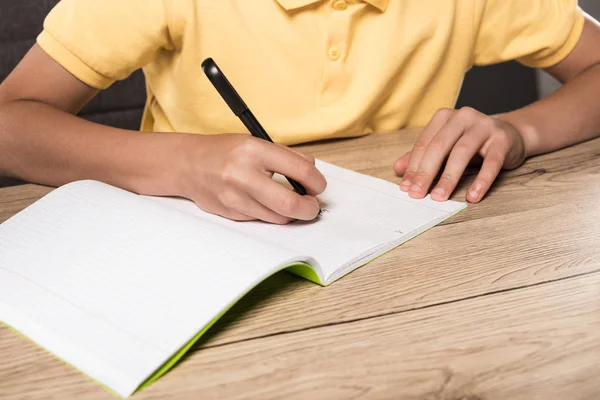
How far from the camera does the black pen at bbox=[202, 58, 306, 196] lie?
2.16 feet

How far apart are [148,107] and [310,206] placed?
0.55 m

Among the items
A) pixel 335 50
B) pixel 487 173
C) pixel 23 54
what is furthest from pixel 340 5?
pixel 23 54

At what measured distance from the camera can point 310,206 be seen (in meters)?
0.63

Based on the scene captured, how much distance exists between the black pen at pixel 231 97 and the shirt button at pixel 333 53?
0.27 m

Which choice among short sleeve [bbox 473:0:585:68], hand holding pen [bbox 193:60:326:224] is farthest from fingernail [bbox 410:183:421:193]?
short sleeve [bbox 473:0:585:68]

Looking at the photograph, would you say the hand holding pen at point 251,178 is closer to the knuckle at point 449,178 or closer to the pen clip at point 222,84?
the pen clip at point 222,84

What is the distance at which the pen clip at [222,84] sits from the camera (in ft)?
2.16

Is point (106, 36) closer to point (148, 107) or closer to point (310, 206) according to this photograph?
point (148, 107)

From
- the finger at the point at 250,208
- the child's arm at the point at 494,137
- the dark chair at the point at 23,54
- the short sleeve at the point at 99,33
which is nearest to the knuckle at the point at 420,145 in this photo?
the child's arm at the point at 494,137

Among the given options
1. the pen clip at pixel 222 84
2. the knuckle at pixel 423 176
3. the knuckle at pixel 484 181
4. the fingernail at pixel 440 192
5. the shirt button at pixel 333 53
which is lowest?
the knuckle at pixel 484 181

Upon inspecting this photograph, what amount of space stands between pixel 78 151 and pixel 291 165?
0.93 ft

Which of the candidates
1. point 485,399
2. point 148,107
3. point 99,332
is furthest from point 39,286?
point 148,107

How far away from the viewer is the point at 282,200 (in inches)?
24.3

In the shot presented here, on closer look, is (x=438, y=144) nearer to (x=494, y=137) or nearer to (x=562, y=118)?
(x=494, y=137)
